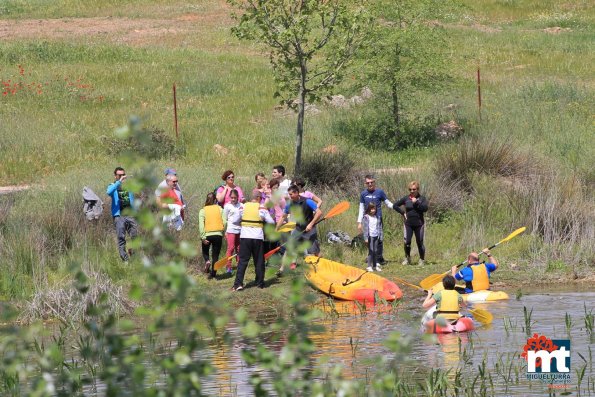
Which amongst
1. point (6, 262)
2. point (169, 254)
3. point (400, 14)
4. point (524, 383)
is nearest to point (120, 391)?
point (169, 254)

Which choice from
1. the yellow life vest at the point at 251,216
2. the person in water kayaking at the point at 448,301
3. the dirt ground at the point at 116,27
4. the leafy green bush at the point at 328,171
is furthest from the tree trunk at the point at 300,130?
the dirt ground at the point at 116,27

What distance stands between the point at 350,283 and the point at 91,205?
15.9ft

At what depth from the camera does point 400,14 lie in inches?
1110

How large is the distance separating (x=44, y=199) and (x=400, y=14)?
35.3 ft

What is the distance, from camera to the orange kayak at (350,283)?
55.3 ft

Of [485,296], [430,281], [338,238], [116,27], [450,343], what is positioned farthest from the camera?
[116,27]

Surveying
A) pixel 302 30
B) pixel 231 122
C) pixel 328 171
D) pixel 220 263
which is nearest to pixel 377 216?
pixel 220 263

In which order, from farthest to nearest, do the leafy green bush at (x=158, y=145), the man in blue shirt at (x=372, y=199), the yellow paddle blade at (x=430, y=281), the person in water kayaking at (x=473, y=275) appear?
1. the leafy green bush at (x=158, y=145)
2. the man in blue shirt at (x=372, y=199)
3. the yellow paddle blade at (x=430, y=281)
4. the person in water kayaking at (x=473, y=275)

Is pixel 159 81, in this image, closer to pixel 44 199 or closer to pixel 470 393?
pixel 44 199

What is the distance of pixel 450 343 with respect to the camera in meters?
13.4

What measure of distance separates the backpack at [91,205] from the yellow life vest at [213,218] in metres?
2.09

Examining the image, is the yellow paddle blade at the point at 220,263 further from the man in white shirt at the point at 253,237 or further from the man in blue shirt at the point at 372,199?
the man in blue shirt at the point at 372,199

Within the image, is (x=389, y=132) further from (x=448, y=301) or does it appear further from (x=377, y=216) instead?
(x=448, y=301)

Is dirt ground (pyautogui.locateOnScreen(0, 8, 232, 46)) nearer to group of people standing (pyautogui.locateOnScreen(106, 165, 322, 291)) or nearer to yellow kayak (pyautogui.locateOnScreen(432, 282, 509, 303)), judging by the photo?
group of people standing (pyautogui.locateOnScreen(106, 165, 322, 291))
